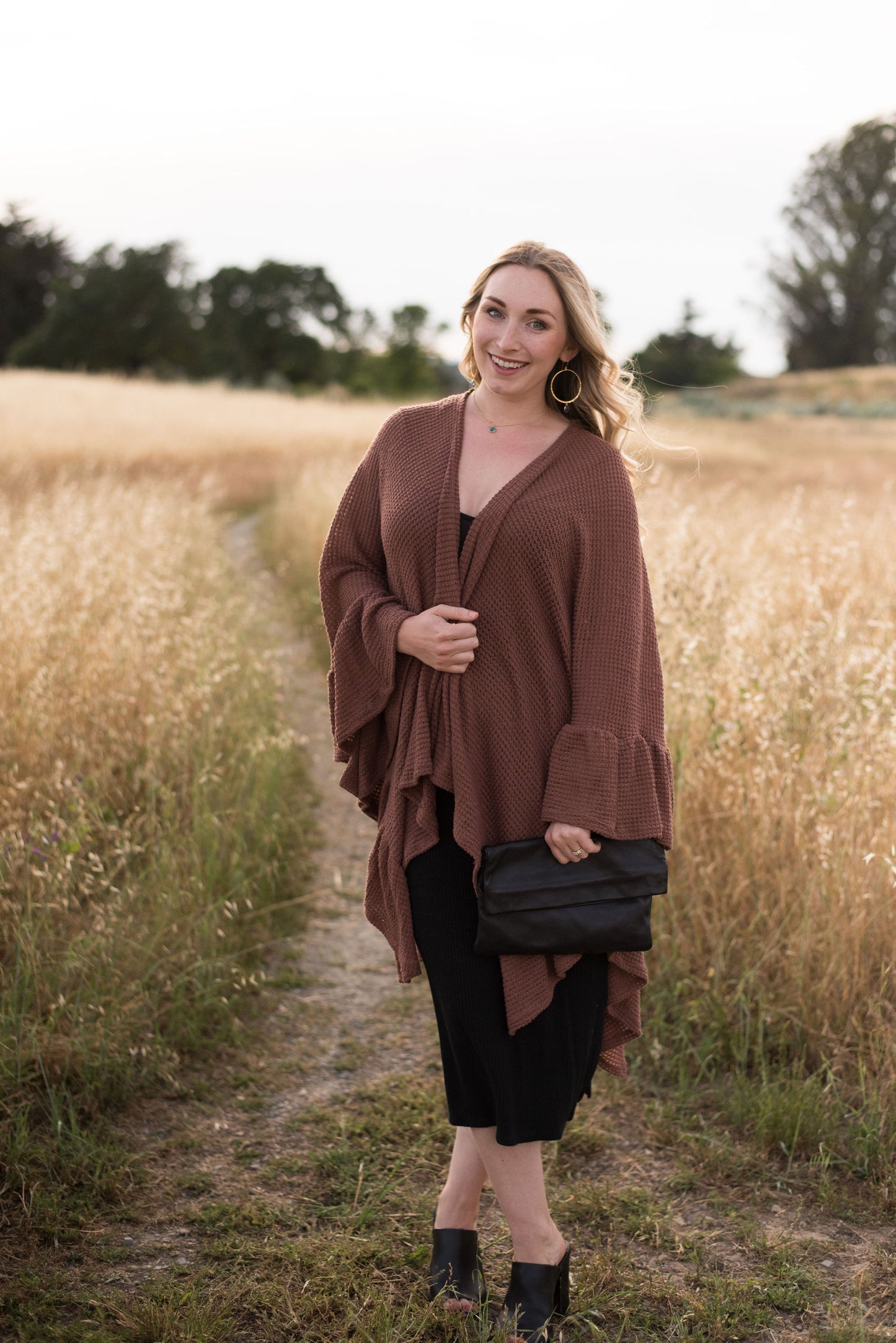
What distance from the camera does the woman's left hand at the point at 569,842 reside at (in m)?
1.87

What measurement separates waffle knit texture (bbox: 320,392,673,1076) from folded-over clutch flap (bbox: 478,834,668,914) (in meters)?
0.04

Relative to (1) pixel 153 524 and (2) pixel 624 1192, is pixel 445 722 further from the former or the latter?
(1) pixel 153 524

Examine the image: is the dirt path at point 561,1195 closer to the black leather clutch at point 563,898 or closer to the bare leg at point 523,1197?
the bare leg at point 523,1197

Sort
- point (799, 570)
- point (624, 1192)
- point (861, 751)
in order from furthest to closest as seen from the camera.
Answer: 1. point (799, 570)
2. point (861, 751)
3. point (624, 1192)

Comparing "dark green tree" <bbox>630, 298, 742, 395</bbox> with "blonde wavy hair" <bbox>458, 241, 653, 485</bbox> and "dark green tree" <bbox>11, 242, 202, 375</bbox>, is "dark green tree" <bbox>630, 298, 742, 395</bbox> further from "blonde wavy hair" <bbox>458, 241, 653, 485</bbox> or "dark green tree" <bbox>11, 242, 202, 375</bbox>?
"blonde wavy hair" <bbox>458, 241, 653, 485</bbox>

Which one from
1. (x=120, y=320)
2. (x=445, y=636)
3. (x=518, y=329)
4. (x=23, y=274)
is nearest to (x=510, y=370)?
(x=518, y=329)

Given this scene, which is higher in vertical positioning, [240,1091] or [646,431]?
[646,431]

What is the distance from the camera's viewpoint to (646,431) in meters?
2.28

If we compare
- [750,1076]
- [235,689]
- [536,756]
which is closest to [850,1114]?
[750,1076]

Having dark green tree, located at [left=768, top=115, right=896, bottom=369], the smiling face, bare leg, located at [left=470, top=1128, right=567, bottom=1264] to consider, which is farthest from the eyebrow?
dark green tree, located at [left=768, top=115, right=896, bottom=369]

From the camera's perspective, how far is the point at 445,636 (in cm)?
191

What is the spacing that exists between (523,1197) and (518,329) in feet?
5.54

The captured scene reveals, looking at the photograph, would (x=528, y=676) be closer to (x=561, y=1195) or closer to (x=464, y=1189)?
(x=464, y=1189)

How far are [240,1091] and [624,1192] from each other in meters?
1.06
